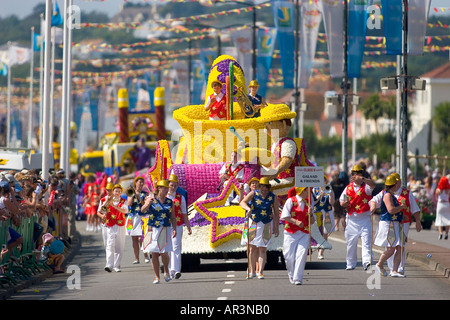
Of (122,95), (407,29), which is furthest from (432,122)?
(407,29)

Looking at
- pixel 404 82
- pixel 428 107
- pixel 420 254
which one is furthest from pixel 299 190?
pixel 428 107

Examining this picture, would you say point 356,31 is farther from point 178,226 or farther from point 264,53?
point 178,226

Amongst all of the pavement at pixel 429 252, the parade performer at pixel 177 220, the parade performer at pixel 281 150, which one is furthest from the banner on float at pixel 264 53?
the parade performer at pixel 177 220

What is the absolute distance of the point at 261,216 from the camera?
19.0 meters

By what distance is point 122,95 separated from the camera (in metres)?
53.9

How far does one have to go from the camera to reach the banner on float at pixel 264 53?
144ft

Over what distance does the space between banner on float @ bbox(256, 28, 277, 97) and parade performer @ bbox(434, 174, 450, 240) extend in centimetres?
1367

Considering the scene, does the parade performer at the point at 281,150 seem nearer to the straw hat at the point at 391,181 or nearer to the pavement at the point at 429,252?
the straw hat at the point at 391,181

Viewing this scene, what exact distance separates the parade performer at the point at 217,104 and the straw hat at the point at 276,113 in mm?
1005

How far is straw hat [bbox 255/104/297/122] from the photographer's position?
848 inches

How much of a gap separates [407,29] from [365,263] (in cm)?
775

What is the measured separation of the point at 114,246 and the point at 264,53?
75.6 feet

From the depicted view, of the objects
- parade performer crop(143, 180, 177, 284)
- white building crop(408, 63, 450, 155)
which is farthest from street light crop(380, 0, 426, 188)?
white building crop(408, 63, 450, 155)
